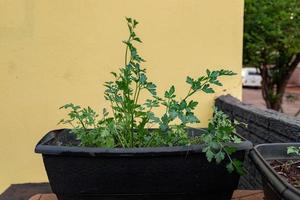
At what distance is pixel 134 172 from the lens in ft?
4.91

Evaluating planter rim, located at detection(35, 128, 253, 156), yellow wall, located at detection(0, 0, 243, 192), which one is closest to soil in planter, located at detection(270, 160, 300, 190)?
planter rim, located at detection(35, 128, 253, 156)

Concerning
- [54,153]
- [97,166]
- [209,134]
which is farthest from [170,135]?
[54,153]

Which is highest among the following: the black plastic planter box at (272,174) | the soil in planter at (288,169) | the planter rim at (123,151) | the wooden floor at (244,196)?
the planter rim at (123,151)

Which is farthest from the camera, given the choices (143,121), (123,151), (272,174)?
(143,121)

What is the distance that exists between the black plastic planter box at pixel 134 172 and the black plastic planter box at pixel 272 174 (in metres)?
0.07

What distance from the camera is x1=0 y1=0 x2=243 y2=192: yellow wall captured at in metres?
3.10

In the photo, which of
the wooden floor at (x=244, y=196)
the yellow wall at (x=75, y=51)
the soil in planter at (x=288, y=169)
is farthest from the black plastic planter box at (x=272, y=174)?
the yellow wall at (x=75, y=51)

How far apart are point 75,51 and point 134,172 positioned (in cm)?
181

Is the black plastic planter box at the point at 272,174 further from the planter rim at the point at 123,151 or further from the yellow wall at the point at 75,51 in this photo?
the yellow wall at the point at 75,51

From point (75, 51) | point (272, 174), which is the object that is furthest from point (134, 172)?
point (75, 51)

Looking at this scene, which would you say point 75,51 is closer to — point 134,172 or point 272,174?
point 134,172

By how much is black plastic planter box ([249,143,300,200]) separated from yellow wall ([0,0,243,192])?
1679mm

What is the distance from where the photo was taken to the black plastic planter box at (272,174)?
3.79 ft

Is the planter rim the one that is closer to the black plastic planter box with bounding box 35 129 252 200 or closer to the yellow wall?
the black plastic planter box with bounding box 35 129 252 200
